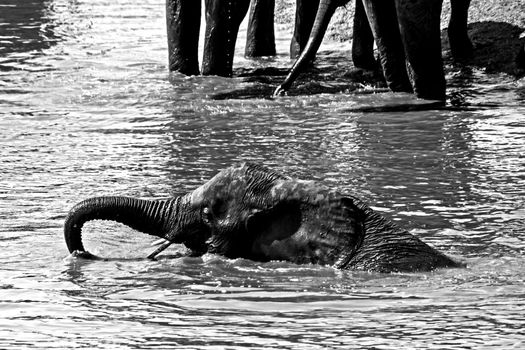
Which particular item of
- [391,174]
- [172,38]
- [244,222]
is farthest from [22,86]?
[244,222]

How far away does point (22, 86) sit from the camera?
48.9 ft

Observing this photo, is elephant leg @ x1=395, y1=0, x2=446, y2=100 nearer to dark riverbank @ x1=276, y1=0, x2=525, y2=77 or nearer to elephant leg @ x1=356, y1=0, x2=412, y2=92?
elephant leg @ x1=356, y1=0, x2=412, y2=92

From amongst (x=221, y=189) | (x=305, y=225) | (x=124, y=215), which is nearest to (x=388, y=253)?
(x=305, y=225)

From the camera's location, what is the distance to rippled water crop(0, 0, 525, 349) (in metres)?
6.43

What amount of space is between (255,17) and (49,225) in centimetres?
854

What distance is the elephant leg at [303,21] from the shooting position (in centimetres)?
1602

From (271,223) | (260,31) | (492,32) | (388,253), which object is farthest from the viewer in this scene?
(260,31)

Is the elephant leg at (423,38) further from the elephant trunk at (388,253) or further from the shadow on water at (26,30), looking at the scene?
the elephant trunk at (388,253)

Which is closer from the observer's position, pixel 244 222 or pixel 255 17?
pixel 244 222

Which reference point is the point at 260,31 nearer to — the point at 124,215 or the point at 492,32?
the point at 492,32

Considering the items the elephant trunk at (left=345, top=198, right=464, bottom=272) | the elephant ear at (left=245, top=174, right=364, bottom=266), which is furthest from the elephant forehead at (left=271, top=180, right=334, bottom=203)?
the elephant trunk at (left=345, top=198, right=464, bottom=272)

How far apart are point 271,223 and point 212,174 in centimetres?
301

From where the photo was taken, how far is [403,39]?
527 inches

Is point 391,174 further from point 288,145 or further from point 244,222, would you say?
point 244,222
